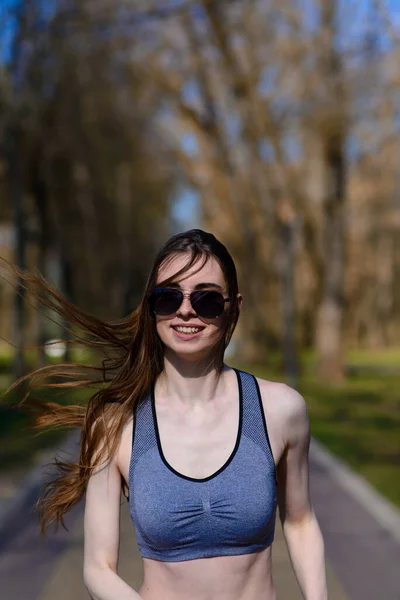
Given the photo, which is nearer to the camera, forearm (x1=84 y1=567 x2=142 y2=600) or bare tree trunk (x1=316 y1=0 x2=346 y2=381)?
forearm (x1=84 y1=567 x2=142 y2=600)

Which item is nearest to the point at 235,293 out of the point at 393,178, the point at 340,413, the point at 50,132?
the point at 340,413

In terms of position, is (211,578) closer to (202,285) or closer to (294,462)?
(294,462)

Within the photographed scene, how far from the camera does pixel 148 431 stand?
10.3 ft

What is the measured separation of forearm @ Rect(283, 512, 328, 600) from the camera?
10.6 ft

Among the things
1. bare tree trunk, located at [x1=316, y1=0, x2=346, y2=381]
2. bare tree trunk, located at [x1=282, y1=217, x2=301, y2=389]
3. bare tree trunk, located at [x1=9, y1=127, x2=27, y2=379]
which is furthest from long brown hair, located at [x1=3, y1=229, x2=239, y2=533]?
bare tree trunk, located at [x1=316, y1=0, x2=346, y2=381]

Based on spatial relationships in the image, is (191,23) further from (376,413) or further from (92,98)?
(376,413)

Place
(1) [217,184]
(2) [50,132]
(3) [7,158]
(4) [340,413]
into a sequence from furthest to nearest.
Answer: (1) [217,184], (2) [50,132], (3) [7,158], (4) [340,413]

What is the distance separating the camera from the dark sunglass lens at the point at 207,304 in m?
3.21

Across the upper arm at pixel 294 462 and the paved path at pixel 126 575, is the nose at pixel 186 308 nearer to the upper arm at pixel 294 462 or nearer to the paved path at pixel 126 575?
the upper arm at pixel 294 462

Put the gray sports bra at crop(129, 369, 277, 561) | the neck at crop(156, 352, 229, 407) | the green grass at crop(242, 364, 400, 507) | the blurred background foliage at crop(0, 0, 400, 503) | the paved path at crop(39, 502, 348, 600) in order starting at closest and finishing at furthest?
the gray sports bra at crop(129, 369, 277, 561) < the neck at crop(156, 352, 229, 407) < the paved path at crop(39, 502, 348, 600) < the green grass at crop(242, 364, 400, 507) < the blurred background foliage at crop(0, 0, 400, 503)

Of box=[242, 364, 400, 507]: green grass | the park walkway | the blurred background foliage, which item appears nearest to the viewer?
the park walkway

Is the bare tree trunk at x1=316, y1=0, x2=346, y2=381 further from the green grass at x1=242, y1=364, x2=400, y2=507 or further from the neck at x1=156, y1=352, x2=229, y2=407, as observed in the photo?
the neck at x1=156, y1=352, x2=229, y2=407

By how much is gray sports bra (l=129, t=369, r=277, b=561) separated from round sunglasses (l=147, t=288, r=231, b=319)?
0.31 metres

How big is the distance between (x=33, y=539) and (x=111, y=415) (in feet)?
23.1
